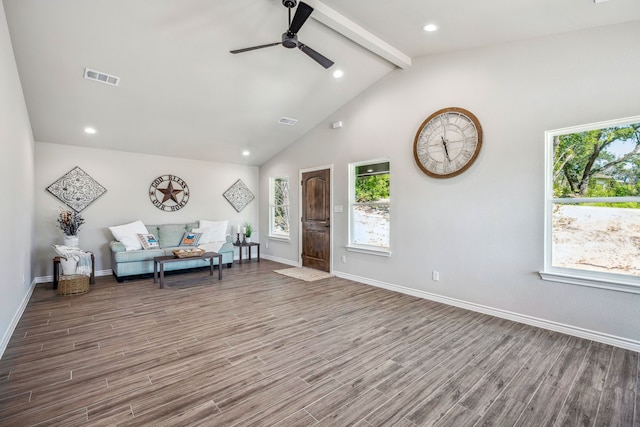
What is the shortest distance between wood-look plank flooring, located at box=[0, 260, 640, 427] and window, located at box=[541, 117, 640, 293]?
0.74 meters

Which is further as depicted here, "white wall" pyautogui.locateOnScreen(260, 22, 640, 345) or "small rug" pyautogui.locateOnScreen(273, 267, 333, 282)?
"small rug" pyautogui.locateOnScreen(273, 267, 333, 282)

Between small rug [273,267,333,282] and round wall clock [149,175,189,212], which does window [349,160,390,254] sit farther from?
round wall clock [149,175,189,212]

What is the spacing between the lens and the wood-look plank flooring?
1.97 m

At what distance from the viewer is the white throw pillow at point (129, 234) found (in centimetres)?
560

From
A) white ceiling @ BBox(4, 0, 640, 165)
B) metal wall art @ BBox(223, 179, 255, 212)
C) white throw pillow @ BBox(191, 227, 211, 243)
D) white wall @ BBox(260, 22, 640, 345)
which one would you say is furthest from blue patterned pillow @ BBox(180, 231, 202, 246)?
white wall @ BBox(260, 22, 640, 345)

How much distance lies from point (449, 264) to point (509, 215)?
1.00m

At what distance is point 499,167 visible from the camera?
12.2 ft

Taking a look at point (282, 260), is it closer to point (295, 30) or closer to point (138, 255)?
point (138, 255)

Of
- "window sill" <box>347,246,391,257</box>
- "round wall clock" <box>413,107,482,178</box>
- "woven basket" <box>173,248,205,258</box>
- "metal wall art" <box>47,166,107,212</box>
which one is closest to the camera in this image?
"round wall clock" <box>413,107,482,178</box>

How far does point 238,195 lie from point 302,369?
19.3ft

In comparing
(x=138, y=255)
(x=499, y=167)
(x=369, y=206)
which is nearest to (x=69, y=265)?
(x=138, y=255)

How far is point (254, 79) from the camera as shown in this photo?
4555 mm

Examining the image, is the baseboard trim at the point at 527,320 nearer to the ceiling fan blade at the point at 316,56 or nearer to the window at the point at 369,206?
the window at the point at 369,206

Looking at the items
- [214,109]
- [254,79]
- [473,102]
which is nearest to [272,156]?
[214,109]
